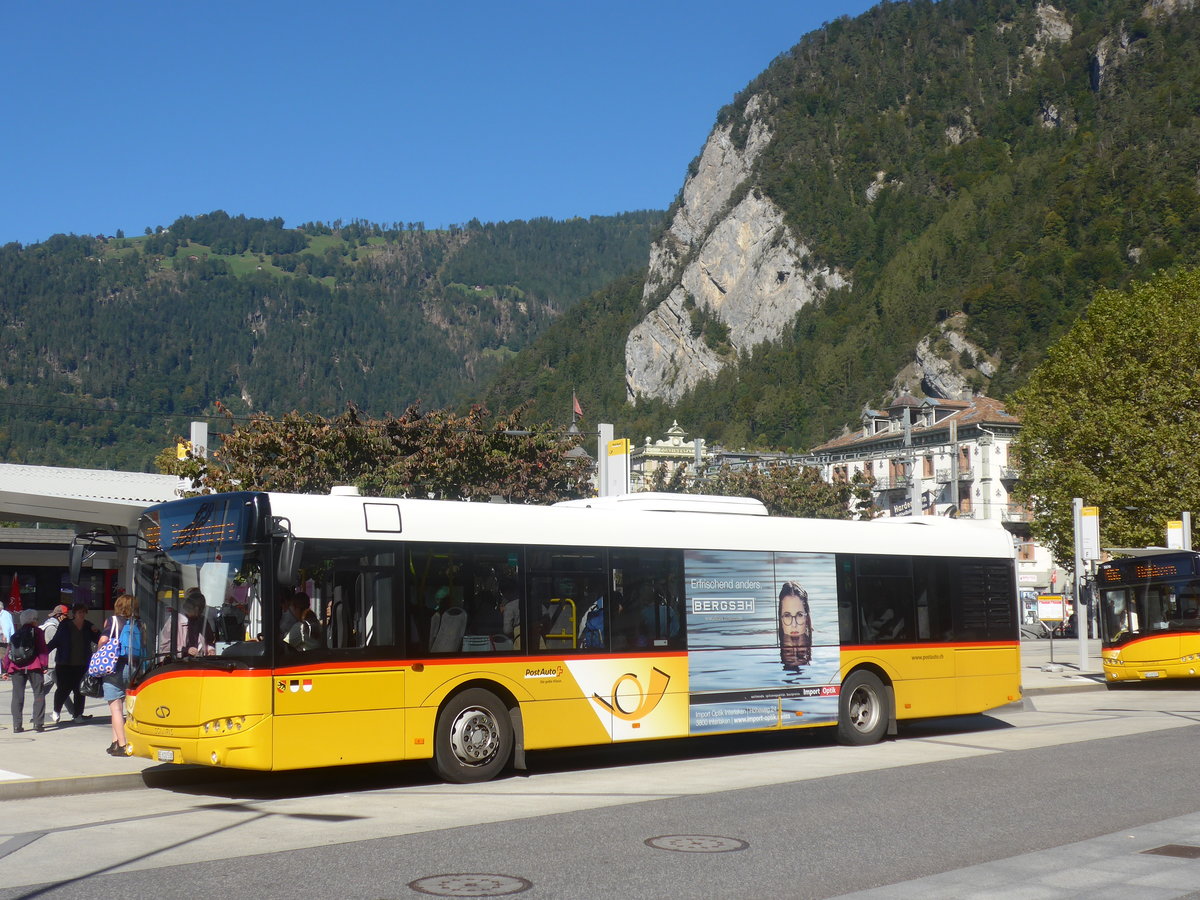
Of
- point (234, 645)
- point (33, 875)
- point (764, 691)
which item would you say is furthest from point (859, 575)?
point (33, 875)

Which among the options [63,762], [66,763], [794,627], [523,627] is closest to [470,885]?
[523,627]

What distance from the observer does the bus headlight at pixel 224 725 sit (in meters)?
11.4

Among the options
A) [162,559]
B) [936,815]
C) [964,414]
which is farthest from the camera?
[964,414]

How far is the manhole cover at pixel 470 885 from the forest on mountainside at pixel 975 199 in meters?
118

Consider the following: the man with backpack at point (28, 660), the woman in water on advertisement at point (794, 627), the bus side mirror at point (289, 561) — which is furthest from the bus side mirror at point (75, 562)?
the woman in water on advertisement at point (794, 627)

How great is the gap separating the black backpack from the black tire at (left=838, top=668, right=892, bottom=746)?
10059 millimetres

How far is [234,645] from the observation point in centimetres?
1156

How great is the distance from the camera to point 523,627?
1339 cm

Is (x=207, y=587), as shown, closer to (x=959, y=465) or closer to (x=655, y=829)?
(x=655, y=829)

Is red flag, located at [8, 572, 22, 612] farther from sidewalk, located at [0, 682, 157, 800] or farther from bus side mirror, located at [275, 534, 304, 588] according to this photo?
bus side mirror, located at [275, 534, 304, 588]

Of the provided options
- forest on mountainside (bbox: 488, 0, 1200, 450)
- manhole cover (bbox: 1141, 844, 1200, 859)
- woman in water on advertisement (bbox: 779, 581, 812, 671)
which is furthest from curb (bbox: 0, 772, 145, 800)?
forest on mountainside (bbox: 488, 0, 1200, 450)

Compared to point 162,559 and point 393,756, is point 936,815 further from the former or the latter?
point 162,559

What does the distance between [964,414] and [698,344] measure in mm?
92250

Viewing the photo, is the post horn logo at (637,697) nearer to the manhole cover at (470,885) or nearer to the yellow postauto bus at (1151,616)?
the manhole cover at (470,885)
